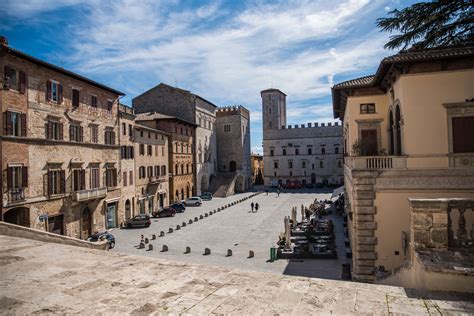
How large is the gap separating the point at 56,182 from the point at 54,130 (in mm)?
3743

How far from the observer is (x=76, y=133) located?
25.3m

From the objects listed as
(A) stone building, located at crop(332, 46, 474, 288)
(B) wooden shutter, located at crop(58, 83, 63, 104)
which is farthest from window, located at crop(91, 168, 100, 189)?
(A) stone building, located at crop(332, 46, 474, 288)

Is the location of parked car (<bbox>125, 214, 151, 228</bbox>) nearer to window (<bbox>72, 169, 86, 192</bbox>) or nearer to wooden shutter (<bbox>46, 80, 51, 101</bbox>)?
window (<bbox>72, 169, 86, 192</bbox>)

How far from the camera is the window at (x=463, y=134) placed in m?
12.7

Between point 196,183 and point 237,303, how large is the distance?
47524 millimetres

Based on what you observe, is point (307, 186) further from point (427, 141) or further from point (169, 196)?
point (427, 141)

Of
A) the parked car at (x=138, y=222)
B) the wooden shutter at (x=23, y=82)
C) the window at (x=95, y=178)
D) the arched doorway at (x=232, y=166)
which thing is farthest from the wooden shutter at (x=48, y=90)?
the arched doorway at (x=232, y=166)

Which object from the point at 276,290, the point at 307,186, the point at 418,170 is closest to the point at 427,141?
the point at 418,170

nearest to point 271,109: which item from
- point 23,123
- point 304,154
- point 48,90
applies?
point 304,154

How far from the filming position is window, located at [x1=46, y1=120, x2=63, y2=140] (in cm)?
2231

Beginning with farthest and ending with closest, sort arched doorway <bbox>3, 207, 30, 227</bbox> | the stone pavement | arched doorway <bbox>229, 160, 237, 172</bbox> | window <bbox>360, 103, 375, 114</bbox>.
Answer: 1. arched doorway <bbox>229, 160, 237, 172</bbox>
2. arched doorway <bbox>3, 207, 30, 227</bbox>
3. window <bbox>360, 103, 375, 114</bbox>
4. the stone pavement

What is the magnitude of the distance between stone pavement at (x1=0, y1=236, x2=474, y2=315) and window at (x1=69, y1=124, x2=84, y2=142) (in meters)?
19.9

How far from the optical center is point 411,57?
12609mm

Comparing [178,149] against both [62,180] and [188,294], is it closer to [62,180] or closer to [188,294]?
[62,180]
